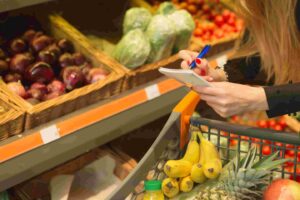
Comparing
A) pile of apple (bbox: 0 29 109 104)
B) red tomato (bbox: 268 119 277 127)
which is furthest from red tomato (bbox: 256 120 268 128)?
pile of apple (bbox: 0 29 109 104)

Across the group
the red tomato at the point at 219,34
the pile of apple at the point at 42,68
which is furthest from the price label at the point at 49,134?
the red tomato at the point at 219,34

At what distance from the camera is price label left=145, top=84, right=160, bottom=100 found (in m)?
2.03

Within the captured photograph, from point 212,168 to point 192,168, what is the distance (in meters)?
0.07

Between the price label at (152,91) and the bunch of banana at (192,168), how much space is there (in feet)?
2.19

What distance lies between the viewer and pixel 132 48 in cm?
200

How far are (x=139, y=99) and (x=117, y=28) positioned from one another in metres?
0.62

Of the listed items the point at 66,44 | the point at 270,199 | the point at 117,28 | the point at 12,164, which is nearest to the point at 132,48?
the point at 66,44

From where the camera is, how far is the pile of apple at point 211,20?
2531 millimetres

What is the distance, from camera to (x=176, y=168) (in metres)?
1.30

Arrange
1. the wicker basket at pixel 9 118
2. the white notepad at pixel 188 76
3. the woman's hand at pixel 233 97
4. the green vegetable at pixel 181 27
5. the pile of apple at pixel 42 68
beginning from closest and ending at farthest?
the white notepad at pixel 188 76, the woman's hand at pixel 233 97, the wicker basket at pixel 9 118, the pile of apple at pixel 42 68, the green vegetable at pixel 181 27

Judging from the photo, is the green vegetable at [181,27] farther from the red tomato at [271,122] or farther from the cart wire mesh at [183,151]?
the cart wire mesh at [183,151]

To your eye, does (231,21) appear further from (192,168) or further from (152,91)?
(192,168)

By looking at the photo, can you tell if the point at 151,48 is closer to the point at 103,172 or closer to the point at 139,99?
the point at 139,99

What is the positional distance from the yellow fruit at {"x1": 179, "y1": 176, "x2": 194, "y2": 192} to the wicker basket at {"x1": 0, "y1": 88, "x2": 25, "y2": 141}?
0.67 m
